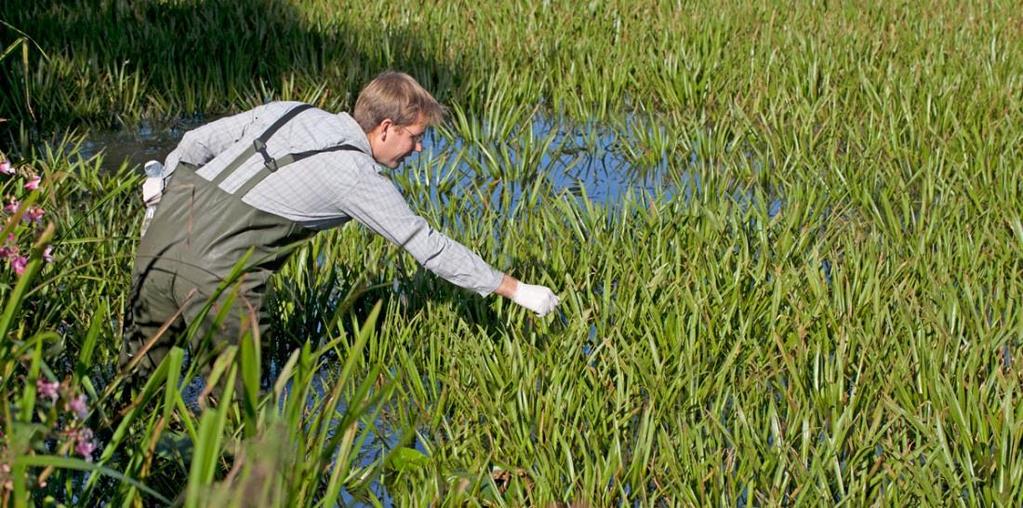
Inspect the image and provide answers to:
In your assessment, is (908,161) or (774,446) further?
(908,161)

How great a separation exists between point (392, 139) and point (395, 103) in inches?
4.0

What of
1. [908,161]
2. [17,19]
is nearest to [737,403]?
[908,161]

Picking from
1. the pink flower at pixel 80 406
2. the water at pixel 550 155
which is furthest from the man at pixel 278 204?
the water at pixel 550 155

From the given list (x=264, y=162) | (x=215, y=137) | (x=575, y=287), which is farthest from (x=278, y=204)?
(x=575, y=287)

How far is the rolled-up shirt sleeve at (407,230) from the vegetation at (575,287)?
0.26 meters

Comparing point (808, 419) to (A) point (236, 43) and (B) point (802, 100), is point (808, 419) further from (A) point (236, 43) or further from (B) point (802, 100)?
(A) point (236, 43)

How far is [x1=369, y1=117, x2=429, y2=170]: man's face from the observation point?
2957 mm

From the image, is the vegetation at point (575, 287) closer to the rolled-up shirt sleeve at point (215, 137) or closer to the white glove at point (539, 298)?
the white glove at point (539, 298)

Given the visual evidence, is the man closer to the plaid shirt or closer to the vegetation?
the plaid shirt

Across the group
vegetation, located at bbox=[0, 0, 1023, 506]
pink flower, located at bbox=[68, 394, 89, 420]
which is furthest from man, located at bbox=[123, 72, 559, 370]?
pink flower, located at bbox=[68, 394, 89, 420]

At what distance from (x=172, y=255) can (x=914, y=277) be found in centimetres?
215

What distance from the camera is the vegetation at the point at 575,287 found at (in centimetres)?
228

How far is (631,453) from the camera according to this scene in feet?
9.86

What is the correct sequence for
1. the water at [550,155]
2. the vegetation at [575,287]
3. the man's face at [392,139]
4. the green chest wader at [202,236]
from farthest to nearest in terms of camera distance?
the water at [550,155] < the man's face at [392,139] < the green chest wader at [202,236] < the vegetation at [575,287]
